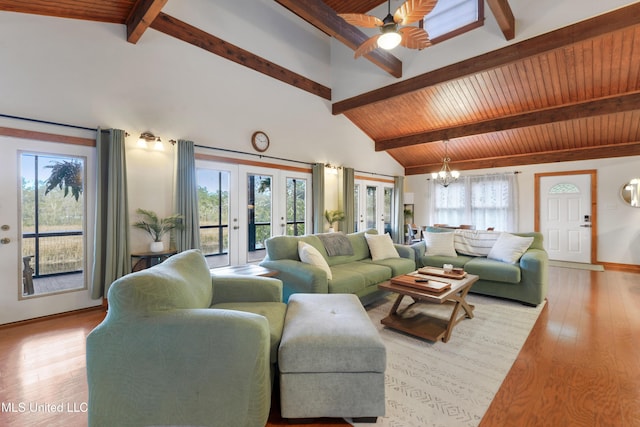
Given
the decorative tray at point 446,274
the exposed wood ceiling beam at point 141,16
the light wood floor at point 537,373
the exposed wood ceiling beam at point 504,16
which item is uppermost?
the exposed wood ceiling beam at point 504,16

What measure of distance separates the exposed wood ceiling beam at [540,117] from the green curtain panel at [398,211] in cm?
156

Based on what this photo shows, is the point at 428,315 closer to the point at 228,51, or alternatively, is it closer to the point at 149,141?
the point at 149,141

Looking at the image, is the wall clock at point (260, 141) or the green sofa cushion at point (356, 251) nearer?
the green sofa cushion at point (356, 251)

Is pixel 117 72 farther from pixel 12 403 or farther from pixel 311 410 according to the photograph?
pixel 311 410

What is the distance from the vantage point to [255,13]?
4.85 metres

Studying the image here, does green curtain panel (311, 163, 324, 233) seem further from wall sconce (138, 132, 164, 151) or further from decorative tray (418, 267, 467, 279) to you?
decorative tray (418, 267, 467, 279)

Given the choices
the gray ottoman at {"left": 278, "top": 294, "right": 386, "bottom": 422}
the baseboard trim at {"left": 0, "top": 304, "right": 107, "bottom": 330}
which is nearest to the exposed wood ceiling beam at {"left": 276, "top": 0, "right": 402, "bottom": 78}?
the gray ottoman at {"left": 278, "top": 294, "right": 386, "bottom": 422}

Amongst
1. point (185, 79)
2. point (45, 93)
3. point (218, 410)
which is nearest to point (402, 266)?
point (218, 410)

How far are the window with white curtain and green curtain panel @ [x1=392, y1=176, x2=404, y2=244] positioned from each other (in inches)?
36.7

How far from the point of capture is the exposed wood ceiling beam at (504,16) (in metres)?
3.46

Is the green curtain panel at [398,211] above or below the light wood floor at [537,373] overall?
above

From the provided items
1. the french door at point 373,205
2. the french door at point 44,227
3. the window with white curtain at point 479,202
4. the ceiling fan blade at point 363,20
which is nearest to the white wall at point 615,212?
the window with white curtain at point 479,202

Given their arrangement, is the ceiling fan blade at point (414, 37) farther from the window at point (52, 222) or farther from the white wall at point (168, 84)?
the window at point (52, 222)

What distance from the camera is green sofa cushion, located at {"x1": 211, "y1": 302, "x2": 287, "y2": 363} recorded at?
1.60 metres
